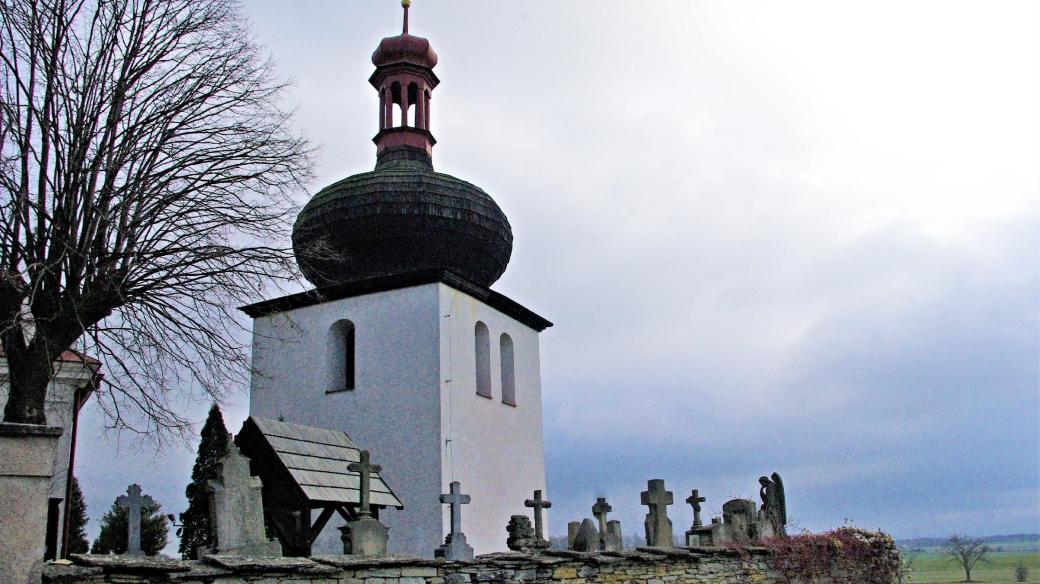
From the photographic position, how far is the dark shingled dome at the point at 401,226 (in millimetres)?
19109

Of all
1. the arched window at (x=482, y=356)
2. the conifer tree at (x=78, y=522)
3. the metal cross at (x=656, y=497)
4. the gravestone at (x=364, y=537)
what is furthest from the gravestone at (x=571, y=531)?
the conifer tree at (x=78, y=522)

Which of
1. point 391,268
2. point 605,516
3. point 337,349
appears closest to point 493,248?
point 391,268

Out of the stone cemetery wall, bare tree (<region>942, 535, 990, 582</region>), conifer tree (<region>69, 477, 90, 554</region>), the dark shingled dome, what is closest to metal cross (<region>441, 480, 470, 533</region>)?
the stone cemetery wall

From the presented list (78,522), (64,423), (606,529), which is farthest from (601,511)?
(78,522)

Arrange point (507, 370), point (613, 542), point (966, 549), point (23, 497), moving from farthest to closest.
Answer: point (966, 549)
point (507, 370)
point (613, 542)
point (23, 497)

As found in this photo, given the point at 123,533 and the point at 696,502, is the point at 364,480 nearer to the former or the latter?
the point at 696,502

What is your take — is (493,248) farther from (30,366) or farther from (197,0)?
(30,366)

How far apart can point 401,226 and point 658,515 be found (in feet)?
27.7

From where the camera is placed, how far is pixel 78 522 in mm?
19641

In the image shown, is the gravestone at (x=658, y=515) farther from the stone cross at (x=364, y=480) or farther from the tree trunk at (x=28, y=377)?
the tree trunk at (x=28, y=377)

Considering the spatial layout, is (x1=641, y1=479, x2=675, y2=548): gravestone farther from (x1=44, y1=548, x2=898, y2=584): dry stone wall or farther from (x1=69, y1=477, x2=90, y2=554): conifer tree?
(x1=69, y1=477, x2=90, y2=554): conifer tree

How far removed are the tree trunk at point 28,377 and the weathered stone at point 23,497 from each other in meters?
2.08

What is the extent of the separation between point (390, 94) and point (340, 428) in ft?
26.7

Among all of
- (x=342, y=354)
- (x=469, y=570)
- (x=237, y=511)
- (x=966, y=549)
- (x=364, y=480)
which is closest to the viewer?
(x=237, y=511)
